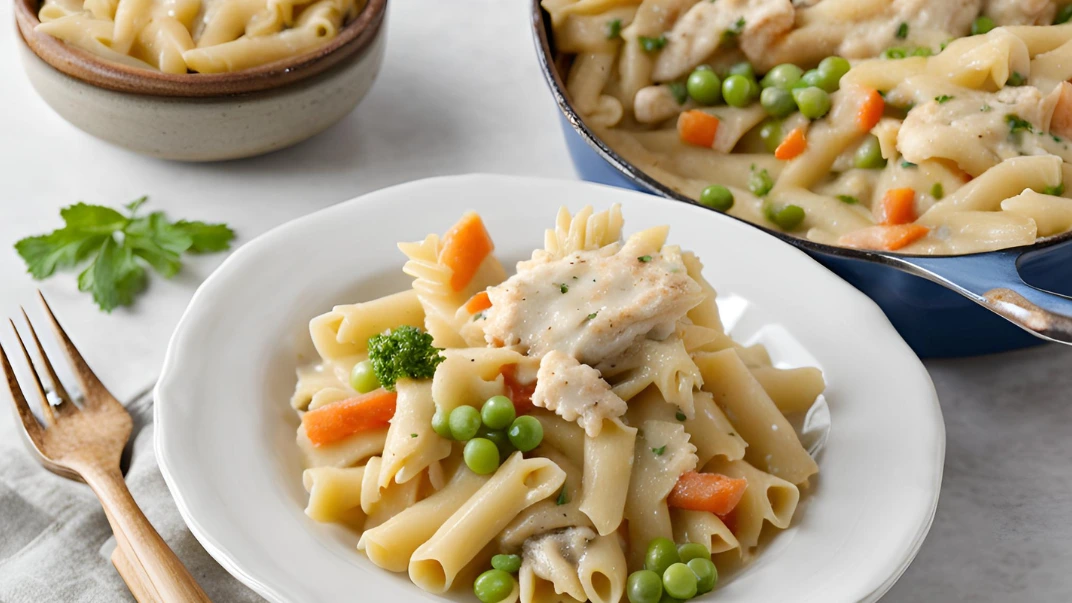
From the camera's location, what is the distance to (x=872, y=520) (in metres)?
2.24

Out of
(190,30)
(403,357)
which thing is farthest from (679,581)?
(190,30)

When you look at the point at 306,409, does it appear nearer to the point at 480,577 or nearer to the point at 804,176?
the point at 480,577

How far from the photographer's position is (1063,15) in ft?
11.6

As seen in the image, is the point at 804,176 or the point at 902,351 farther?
the point at 804,176

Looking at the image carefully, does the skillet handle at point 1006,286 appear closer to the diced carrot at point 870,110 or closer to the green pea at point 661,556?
the diced carrot at point 870,110

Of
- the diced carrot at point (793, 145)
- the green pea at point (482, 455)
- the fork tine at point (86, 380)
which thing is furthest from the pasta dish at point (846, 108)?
the fork tine at point (86, 380)

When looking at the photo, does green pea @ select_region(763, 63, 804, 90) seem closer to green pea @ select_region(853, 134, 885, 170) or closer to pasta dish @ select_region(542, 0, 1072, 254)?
pasta dish @ select_region(542, 0, 1072, 254)

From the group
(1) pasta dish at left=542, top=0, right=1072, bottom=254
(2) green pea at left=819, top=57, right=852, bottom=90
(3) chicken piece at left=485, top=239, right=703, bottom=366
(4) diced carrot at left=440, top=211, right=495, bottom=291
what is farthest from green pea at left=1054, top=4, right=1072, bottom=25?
(4) diced carrot at left=440, top=211, right=495, bottom=291

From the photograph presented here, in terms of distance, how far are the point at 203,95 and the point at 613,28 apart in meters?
1.40

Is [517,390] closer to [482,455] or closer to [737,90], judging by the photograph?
[482,455]

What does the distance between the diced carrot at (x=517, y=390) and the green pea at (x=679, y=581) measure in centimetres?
52

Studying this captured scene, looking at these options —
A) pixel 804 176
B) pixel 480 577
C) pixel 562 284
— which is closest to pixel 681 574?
pixel 480 577

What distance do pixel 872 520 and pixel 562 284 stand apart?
0.88 metres

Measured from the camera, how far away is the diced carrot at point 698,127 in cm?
344
